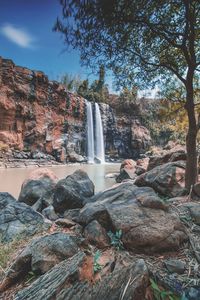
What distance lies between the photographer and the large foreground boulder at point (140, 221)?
2.35 meters

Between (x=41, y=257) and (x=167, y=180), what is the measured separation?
3.98 m

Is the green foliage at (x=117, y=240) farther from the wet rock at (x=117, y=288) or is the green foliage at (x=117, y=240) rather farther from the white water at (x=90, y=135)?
the white water at (x=90, y=135)

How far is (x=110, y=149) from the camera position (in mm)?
38031

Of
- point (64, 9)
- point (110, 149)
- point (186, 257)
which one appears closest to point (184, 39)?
point (64, 9)

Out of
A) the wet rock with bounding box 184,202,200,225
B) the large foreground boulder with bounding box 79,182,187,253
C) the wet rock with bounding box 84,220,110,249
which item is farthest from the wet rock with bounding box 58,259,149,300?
the wet rock with bounding box 184,202,200,225

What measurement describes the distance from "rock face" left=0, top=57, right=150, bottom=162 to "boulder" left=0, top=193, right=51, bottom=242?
22725 mm

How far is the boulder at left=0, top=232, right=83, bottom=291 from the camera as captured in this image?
2.08 m

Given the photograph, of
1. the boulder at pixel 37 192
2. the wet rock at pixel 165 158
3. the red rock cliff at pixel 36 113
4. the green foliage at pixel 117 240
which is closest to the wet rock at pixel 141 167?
the wet rock at pixel 165 158

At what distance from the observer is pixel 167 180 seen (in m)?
5.48

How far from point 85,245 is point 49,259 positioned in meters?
0.45

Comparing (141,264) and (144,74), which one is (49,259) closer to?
(141,264)

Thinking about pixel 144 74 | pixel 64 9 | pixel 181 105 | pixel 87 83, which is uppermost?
pixel 87 83

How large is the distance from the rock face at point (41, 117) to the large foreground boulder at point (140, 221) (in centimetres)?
2461

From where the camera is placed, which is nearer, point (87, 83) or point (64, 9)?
point (64, 9)
